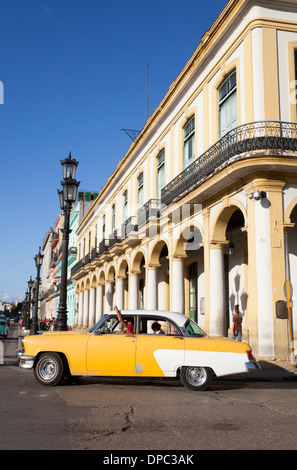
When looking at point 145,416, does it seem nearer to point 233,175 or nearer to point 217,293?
point 233,175

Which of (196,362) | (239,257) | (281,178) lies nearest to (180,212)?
(239,257)

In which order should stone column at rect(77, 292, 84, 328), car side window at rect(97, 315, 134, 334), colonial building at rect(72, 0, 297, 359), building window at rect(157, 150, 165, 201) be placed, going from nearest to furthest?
1. car side window at rect(97, 315, 134, 334)
2. colonial building at rect(72, 0, 297, 359)
3. building window at rect(157, 150, 165, 201)
4. stone column at rect(77, 292, 84, 328)

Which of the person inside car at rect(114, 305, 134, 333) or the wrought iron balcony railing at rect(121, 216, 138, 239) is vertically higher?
the wrought iron balcony railing at rect(121, 216, 138, 239)

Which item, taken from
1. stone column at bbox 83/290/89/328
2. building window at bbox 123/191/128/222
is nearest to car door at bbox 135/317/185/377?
building window at bbox 123/191/128/222

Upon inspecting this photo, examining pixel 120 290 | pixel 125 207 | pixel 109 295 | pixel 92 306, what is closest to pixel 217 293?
pixel 120 290

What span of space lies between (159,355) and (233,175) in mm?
6463

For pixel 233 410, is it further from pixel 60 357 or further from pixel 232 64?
pixel 232 64

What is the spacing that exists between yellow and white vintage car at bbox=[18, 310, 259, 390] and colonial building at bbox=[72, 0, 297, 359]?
3874 millimetres

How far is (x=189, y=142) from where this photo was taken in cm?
1866

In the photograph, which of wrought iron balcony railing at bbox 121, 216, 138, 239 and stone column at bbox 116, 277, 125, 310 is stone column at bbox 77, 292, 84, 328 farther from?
wrought iron balcony railing at bbox 121, 216, 138, 239

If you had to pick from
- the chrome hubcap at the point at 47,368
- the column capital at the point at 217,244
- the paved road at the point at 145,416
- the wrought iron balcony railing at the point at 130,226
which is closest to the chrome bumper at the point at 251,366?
the paved road at the point at 145,416

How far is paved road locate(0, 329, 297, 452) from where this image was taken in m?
4.69

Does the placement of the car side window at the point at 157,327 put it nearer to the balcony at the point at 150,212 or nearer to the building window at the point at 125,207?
the balcony at the point at 150,212
